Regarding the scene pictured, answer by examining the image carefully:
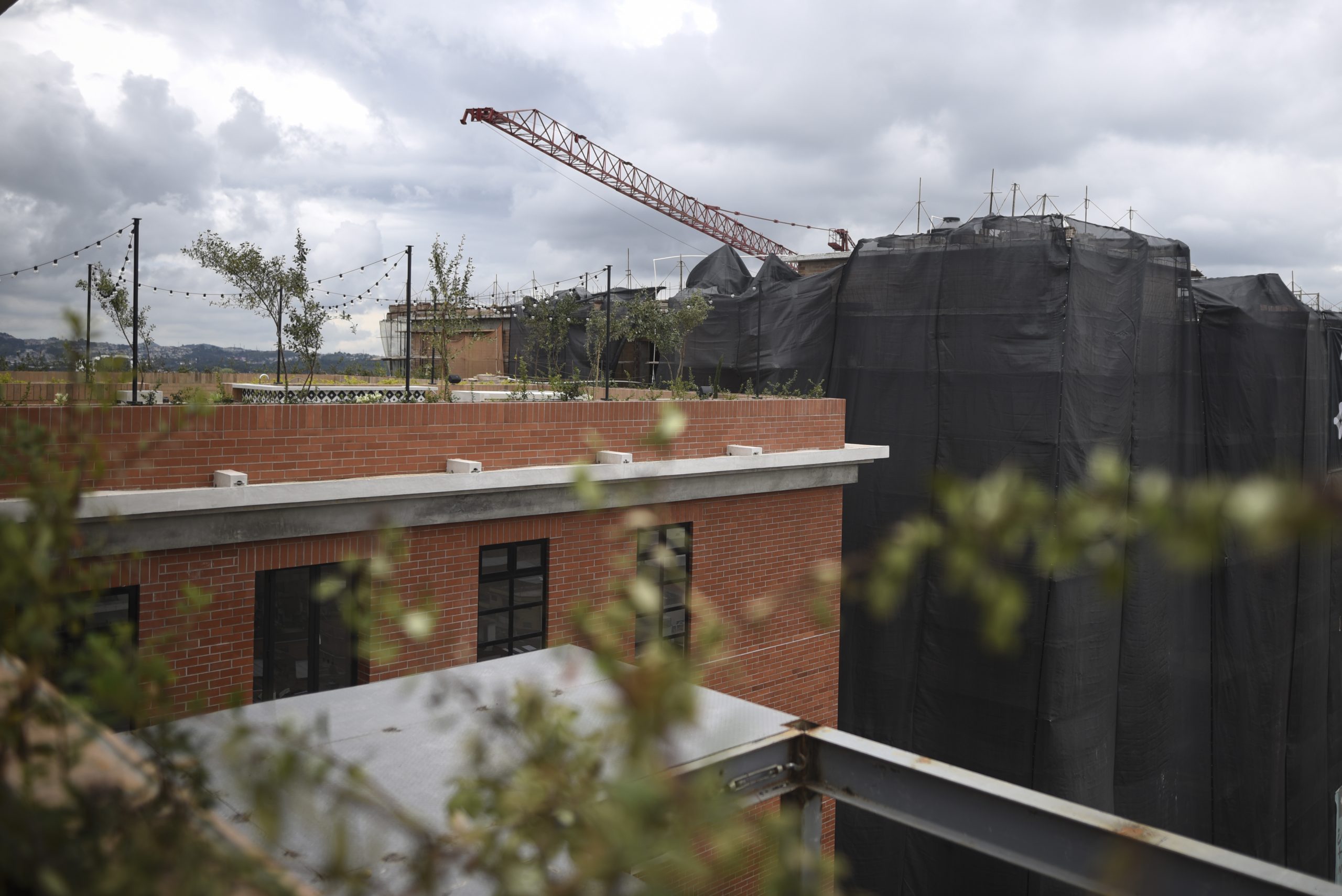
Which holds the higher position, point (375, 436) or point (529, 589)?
point (375, 436)

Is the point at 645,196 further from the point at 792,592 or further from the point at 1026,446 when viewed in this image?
the point at 792,592

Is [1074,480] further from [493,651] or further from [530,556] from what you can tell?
[493,651]

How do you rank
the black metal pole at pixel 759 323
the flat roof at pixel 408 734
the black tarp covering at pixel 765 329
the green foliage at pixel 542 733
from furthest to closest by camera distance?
the black metal pole at pixel 759 323, the black tarp covering at pixel 765 329, the flat roof at pixel 408 734, the green foliage at pixel 542 733

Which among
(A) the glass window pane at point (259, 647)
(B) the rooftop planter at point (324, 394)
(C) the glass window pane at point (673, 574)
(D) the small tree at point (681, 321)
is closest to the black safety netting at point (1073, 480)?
(D) the small tree at point (681, 321)

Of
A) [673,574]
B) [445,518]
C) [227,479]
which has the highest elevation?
[673,574]

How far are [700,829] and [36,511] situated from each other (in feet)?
4.01

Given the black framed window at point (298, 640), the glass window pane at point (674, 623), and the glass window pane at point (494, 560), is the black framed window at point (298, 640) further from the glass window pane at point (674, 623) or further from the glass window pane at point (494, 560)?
the glass window pane at point (674, 623)

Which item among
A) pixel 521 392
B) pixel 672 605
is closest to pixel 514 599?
pixel 672 605

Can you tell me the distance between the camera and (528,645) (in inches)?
422

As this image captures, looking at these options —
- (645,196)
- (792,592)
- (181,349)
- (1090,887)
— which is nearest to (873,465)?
(181,349)

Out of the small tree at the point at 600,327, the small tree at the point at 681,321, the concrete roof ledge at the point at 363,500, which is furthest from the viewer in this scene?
the small tree at the point at 600,327

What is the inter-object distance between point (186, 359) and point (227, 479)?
10.2m

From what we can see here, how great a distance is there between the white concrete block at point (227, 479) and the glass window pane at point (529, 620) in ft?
11.5

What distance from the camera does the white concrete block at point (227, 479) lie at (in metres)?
8.08
